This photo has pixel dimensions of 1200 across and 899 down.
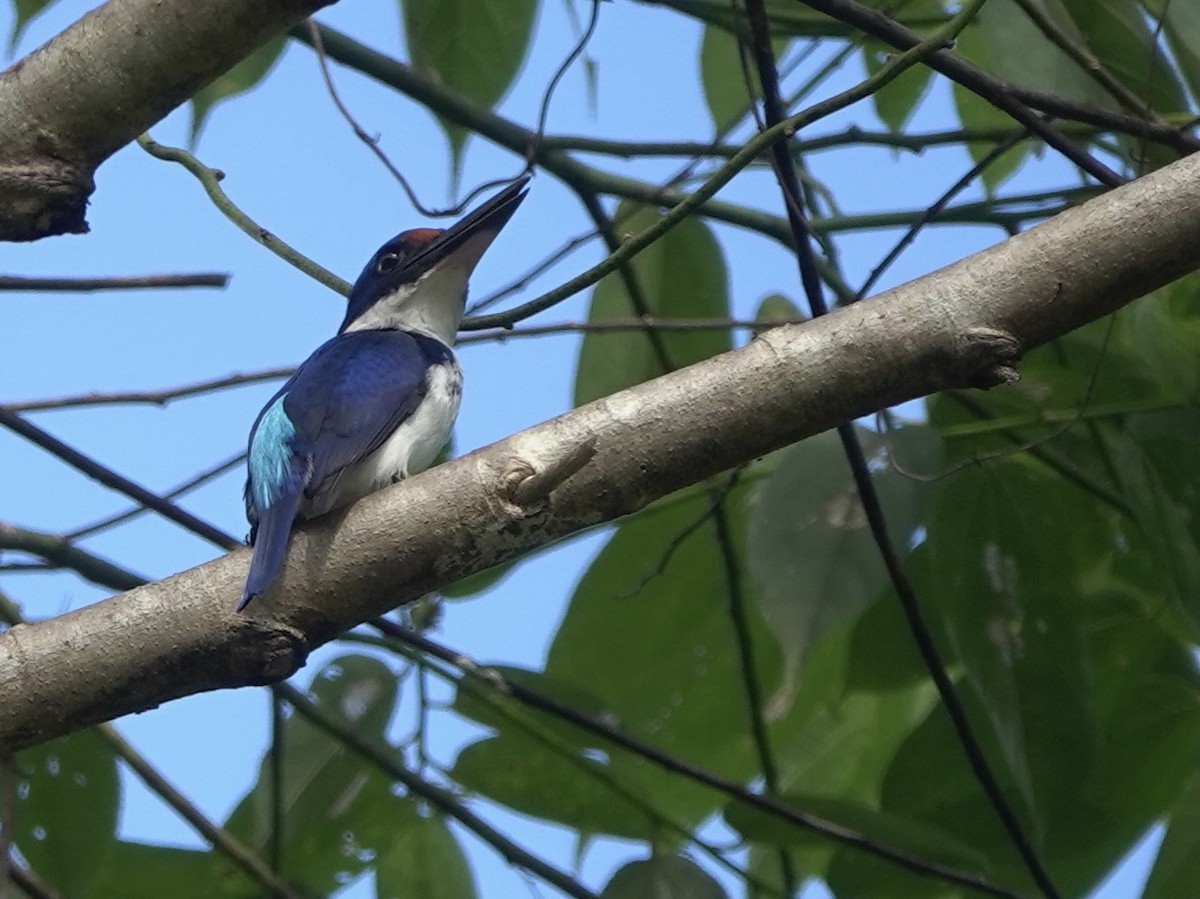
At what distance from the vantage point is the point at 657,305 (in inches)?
170

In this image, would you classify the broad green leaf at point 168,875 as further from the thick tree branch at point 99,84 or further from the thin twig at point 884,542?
the thick tree branch at point 99,84

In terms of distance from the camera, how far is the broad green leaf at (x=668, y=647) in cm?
388

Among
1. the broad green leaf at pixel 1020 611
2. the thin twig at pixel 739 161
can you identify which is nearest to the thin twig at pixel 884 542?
the broad green leaf at pixel 1020 611

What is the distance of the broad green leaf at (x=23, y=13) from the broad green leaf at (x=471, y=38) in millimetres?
769

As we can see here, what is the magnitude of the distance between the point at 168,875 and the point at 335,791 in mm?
414

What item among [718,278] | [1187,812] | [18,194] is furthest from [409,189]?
[1187,812]

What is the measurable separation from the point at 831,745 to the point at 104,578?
177 cm

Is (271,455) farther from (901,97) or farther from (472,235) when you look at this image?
(901,97)

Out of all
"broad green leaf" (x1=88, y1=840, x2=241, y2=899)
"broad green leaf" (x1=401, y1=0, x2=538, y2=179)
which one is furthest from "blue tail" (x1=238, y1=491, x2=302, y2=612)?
"broad green leaf" (x1=401, y1=0, x2=538, y2=179)

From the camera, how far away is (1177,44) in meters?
3.56

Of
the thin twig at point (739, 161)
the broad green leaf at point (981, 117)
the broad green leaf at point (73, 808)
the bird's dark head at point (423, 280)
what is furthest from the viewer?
the bird's dark head at point (423, 280)

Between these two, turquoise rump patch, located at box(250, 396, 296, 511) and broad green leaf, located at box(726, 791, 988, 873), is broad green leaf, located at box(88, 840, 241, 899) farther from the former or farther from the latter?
broad green leaf, located at box(726, 791, 988, 873)

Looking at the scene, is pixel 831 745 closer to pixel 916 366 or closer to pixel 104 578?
pixel 104 578

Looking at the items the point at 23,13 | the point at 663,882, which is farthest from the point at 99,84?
the point at 663,882
